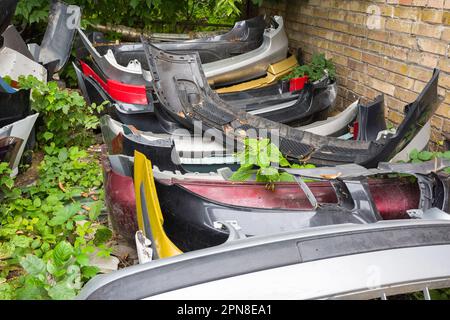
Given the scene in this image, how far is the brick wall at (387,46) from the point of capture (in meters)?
A: 3.45

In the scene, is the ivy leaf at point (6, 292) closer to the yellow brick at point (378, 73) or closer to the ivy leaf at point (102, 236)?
the ivy leaf at point (102, 236)

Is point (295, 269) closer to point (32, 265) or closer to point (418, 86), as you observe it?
point (32, 265)

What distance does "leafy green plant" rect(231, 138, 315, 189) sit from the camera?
2.15 m

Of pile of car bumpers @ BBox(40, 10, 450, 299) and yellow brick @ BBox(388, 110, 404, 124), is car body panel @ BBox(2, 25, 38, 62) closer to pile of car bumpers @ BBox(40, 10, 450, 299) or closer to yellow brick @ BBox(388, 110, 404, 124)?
pile of car bumpers @ BBox(40, 10, 450, 299)

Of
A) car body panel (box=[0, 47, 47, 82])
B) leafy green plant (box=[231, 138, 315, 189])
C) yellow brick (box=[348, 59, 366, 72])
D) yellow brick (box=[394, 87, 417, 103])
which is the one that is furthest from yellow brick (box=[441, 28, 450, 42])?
car body panel (box=[0, 47, 47, 82])

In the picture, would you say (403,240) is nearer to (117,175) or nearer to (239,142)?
(117,175)

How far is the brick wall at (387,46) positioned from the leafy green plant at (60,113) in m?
2.57

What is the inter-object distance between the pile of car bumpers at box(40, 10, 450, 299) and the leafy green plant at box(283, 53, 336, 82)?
10.2 inches

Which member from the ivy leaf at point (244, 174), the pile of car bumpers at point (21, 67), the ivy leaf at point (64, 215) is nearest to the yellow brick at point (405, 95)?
the ivy leaf at point (244, 174)

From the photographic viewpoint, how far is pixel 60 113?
4133 mm

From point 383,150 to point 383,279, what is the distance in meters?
1.99

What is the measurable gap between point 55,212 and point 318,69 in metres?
3.23

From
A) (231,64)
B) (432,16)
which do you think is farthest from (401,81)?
(231,64)
